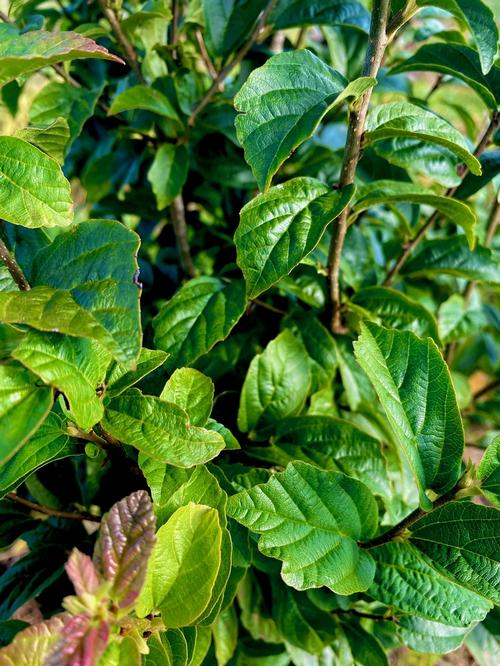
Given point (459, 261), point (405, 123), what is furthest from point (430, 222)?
point (405, 123)

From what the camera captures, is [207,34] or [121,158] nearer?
[207,34]

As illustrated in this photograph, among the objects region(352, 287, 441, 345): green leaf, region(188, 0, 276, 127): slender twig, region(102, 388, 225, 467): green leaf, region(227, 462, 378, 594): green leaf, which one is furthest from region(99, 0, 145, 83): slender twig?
region(227, 462, 378, 594): green leaf

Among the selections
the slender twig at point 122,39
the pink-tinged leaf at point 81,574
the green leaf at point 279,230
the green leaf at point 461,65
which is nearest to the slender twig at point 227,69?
the slender twig at point 122,39

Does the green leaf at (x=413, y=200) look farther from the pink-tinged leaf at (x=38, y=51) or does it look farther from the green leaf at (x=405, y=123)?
the pink-tinged leaf at (x=38, y=51)

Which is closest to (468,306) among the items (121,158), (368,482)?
(368,482)

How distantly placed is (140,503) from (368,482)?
483mm

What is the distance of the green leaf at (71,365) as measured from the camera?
0.59m

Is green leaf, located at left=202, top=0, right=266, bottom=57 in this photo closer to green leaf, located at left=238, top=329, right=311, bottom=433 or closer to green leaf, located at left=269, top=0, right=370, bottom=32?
green leaf, located at left=269, top=0, right=370, bottom=32

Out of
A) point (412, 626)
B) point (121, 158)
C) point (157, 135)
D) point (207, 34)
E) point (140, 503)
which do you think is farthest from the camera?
point (121, 158)

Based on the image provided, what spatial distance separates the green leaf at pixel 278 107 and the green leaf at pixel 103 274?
178 mm

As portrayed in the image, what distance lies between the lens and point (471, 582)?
692 mm

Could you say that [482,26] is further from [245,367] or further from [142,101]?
[245,367]

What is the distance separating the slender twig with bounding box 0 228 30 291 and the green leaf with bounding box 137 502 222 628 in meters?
0.31

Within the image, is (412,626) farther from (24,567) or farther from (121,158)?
(121,158)
